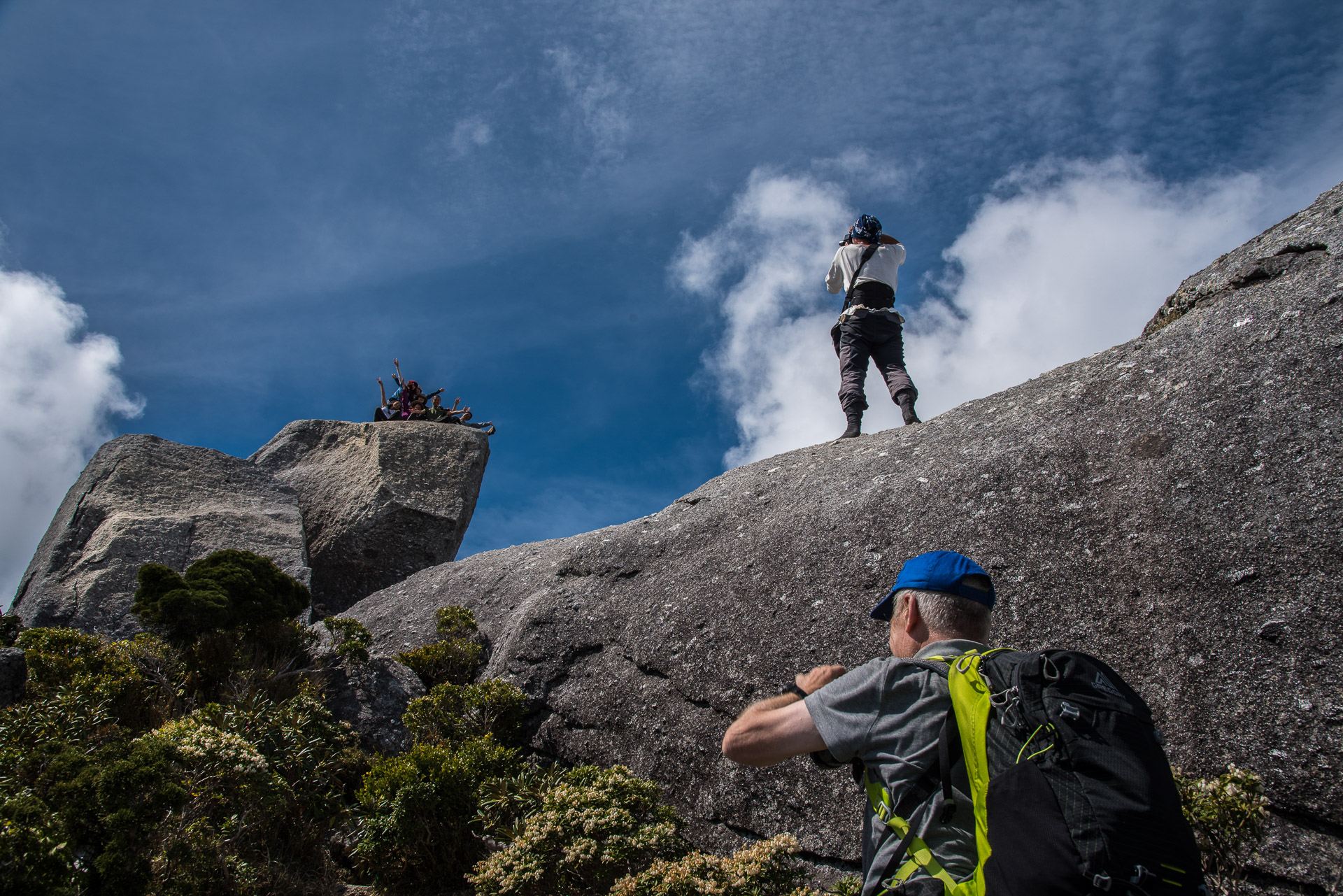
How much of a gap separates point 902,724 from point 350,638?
7200mm

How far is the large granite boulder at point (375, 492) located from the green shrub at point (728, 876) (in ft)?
35.3

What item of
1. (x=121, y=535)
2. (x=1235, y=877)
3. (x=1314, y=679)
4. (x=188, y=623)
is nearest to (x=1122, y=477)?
(x=1314, y=679)

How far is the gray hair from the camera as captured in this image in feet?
9.26

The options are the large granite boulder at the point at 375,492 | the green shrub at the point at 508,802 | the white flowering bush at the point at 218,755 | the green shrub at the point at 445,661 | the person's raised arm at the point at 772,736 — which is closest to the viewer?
the person's raised arm at the point at 772,736

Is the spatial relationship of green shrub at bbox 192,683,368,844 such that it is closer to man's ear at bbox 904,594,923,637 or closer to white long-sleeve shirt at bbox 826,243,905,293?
man's ear at bbox 904,594,923,637

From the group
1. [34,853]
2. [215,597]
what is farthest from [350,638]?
[34,853]

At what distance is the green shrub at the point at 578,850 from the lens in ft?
14.7

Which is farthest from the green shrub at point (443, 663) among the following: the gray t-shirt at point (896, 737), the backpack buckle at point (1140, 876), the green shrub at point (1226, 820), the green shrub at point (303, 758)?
the backpack buckle at point (1140, 876)

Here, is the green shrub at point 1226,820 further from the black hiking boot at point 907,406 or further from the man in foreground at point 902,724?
the black hiking boot at point 907,406

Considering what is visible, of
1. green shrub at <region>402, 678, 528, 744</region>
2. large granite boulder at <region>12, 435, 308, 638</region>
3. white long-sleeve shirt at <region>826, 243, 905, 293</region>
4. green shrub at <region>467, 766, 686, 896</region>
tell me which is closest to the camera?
green shrub at <region>467, 766, 686, 896</region>

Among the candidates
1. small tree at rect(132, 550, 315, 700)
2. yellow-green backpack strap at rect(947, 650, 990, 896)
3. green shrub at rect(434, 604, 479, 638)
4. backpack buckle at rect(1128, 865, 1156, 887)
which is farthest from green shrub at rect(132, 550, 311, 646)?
backpack buckle at rect(1128, 865, 1156, 887)

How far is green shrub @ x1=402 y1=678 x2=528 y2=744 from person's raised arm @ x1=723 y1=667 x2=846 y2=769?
4736 mm

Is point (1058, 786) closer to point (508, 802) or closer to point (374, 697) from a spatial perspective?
point (508, 802)

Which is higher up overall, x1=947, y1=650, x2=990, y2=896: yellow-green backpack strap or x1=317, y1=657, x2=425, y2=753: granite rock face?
x1=317, y1=657, x2=425, y2=753: granite rock face
